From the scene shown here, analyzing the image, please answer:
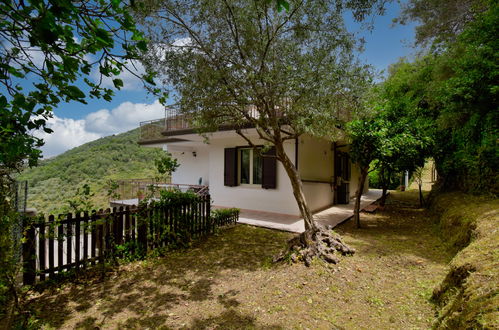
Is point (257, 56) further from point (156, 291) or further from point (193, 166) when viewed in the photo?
point (193, 166)

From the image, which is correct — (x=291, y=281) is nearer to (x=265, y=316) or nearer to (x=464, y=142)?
(x=265, y=316)

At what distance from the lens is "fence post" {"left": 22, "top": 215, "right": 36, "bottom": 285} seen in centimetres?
317

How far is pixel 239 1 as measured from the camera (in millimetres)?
3877

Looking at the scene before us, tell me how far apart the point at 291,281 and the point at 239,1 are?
173 inches

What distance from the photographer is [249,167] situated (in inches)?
358

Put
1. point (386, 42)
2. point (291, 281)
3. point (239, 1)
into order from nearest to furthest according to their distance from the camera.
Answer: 1. point (291, 281)
2. point (239, 1)
3. point (386, 42)

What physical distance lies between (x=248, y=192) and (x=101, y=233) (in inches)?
216

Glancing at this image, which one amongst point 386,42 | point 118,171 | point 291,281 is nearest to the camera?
point 291,281

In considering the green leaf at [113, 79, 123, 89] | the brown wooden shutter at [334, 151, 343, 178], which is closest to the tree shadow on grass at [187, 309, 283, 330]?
the green leaf at [113, 79, 123, 89]

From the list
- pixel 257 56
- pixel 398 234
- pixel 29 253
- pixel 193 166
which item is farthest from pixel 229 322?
pixel 193 166

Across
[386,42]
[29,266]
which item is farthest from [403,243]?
[29,266]

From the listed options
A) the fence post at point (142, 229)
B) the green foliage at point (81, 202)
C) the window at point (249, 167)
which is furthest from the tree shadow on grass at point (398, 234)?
the green foliage at point (81, 202)

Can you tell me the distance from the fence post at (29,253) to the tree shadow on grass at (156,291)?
300mm

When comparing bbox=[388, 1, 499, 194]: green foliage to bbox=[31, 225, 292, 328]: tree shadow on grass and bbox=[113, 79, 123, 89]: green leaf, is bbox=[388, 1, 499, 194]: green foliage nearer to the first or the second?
bbox=[31, 225, 292, 328]: tree shadow on grass
